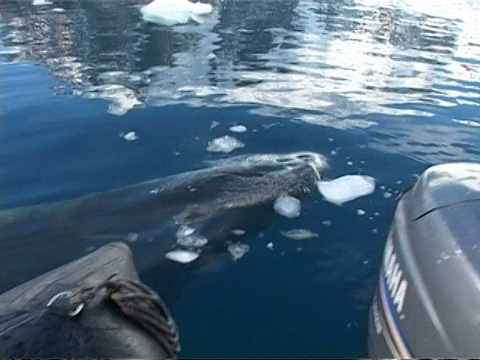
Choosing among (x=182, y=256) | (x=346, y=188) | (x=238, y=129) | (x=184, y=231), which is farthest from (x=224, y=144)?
(x=182, y=256)

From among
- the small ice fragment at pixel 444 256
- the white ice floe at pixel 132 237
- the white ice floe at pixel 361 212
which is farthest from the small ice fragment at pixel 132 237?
the small ice fragment at pixel 444 256

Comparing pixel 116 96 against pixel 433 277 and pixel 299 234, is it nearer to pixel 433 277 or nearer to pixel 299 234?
pixel 299 234

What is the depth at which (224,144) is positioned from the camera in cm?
592

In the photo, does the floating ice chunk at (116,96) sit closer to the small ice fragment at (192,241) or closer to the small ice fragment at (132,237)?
the small ice fragment at (132,237)

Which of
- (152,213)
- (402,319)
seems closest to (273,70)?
(152,213)

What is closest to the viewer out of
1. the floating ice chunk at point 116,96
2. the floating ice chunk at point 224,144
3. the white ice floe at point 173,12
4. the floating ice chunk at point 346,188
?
the floating ice chunk at point 346,188

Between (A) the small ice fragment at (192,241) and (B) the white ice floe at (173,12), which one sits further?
(B) the white ice floe at (173,12)

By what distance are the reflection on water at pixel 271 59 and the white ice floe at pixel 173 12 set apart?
1.25 feet

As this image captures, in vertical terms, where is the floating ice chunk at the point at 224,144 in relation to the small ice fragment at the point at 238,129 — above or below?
above

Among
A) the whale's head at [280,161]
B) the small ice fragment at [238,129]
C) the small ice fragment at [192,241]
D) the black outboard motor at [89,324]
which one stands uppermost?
the black outboard motor at [89,324]

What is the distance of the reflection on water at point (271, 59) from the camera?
736 centimetres

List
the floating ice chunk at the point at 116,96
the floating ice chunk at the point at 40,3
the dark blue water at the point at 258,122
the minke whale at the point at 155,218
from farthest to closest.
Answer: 1. the floating ice chunk at the point at 40,3
2. the floating ice chunk at the point at 116,96
3. the minke whale at the point at 155,218
4. the dark blue water at the point at 258,122

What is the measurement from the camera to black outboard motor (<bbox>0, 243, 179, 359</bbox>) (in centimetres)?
199

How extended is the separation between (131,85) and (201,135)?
8.37 ft
